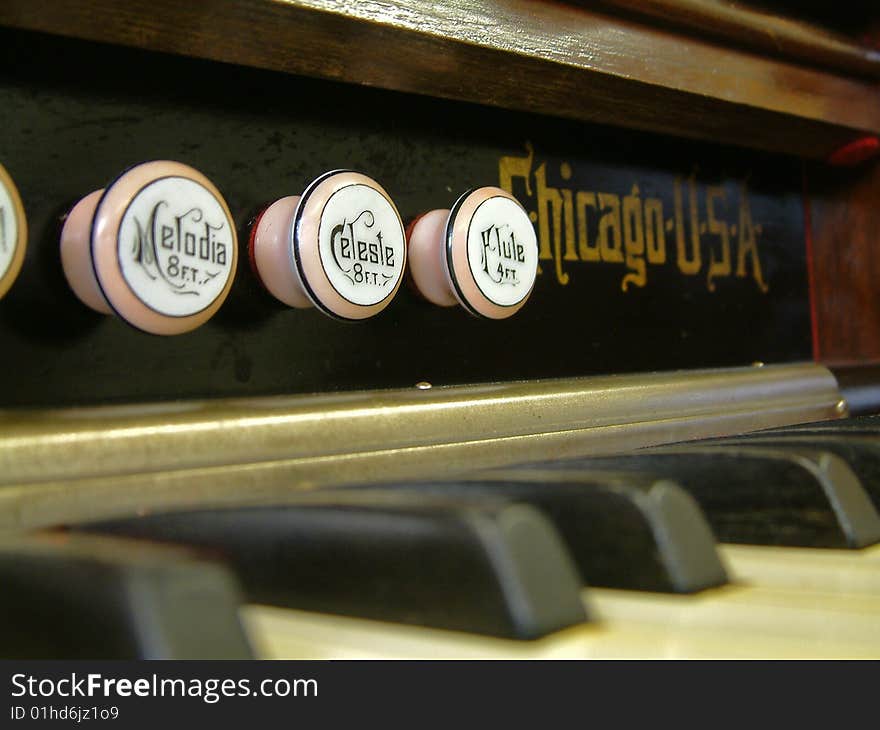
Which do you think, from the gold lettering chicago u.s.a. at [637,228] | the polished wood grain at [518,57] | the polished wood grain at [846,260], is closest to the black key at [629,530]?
the polished wood grain at [518,57]

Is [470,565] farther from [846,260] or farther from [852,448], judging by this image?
[846,260]

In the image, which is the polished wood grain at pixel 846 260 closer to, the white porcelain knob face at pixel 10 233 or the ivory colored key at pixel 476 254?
the ivory colored key at pixel 476 254

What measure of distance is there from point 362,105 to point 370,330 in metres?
0.21

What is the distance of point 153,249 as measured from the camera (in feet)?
2.43

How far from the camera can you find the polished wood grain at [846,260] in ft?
4.90

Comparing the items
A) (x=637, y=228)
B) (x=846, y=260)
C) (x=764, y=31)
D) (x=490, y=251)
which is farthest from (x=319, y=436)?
(x=846, y=260)

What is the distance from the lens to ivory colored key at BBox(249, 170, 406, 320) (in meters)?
0.83

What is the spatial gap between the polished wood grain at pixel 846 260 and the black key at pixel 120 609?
4.12 feet

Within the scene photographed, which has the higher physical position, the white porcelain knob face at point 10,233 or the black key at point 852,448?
the white porcelain knob face at point 10,233

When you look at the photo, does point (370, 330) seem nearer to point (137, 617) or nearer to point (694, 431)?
point (694, 431)

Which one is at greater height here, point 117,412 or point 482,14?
point 482,14

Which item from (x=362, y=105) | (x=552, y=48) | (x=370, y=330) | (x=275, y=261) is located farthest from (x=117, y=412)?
(x=552, y=48)

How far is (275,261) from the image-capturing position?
85cm

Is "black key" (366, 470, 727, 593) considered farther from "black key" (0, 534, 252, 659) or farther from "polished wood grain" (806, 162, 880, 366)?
"polished wood grain" (806, 162, 880, 366)
